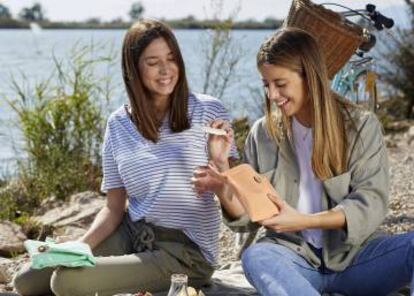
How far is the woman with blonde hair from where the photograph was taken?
127 inches

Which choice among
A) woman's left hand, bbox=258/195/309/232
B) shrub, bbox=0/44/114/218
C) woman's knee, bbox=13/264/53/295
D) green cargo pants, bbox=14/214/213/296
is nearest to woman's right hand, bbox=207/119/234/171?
woman's left hand, bbox=258/195/309/232

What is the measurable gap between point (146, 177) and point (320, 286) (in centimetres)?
80

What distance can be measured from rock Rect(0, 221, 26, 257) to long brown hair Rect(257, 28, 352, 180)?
85.5 inches

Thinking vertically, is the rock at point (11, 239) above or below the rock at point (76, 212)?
above

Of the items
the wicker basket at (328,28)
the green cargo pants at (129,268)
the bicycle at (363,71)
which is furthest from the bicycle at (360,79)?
the green cargo pants at (129,268)

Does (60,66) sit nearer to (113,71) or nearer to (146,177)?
(113,71)

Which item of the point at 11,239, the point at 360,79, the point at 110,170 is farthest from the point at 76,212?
the point at 110,170

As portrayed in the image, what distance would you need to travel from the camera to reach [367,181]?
3.33 meters

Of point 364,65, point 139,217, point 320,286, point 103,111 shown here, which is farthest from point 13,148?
point 320,286

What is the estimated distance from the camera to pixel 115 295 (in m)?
3.52

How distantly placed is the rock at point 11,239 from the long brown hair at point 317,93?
2.17 meters

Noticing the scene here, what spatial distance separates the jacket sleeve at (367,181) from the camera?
129 inches

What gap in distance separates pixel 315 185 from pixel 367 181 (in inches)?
7.2

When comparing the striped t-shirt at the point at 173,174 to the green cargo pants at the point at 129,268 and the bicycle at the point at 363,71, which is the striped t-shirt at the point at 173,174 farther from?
the bicycle at the point at 363,71
